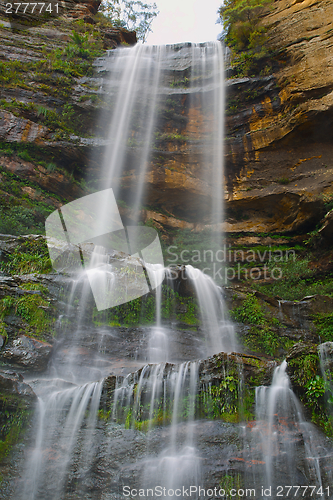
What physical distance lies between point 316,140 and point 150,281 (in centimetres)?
1072

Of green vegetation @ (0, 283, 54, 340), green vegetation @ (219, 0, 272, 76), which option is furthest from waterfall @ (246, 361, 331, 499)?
green vegetation @ (219, 0, 272, 76)

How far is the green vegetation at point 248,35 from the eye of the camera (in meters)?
16.8

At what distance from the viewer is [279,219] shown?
595 inches

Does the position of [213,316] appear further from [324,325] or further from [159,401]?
[159,401]

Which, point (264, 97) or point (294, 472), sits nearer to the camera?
point (294, 472)

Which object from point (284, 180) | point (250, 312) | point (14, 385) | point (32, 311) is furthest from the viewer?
point (284, 180)

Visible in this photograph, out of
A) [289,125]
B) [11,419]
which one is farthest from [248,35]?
[11,419]

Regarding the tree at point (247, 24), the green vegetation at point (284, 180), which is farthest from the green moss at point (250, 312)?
the tree at point (247, 24)

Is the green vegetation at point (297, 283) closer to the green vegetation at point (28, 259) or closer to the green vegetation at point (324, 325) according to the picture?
the green vegetation at point (324, 325)

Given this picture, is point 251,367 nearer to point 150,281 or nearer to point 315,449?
point 315,449

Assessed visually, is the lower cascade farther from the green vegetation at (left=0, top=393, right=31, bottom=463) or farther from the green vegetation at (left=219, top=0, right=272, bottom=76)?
the green vegetation at (left=219, top=0, right=272, bottom=76)

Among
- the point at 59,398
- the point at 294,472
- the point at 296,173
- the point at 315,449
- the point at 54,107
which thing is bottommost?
the point at 294,472

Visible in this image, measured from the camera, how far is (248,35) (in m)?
17.8

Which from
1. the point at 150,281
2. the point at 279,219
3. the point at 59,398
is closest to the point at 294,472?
the point at 59,398
